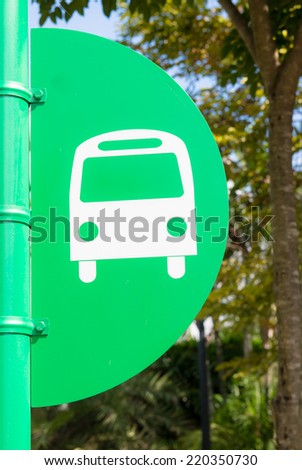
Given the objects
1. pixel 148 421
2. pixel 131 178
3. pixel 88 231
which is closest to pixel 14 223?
pixel 88 231

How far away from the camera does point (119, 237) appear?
1.45m

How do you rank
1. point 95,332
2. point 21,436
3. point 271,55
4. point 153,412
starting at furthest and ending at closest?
point 153,412
point 271,55
point 95,332
point 21,436

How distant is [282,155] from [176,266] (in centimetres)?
304

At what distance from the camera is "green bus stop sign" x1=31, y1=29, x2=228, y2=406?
1.43 m

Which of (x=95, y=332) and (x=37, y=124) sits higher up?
(x=37, y=124)

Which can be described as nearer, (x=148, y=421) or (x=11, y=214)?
(x=11, y=214)

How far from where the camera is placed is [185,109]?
1.51 m

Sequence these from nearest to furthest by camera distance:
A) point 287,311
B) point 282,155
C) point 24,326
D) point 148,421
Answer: point 24,326 → point 287,311 → point 282,155 → point 148,421

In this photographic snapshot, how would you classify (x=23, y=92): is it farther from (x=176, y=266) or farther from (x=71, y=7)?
(x=71, y=7)

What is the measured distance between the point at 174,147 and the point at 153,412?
41.3ft

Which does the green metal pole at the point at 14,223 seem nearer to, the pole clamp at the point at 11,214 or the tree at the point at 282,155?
the pole clamp at the point at 11,214

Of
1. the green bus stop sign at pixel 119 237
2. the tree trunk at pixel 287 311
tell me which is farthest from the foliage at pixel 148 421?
the green bus stop sign at pixel 119 237
